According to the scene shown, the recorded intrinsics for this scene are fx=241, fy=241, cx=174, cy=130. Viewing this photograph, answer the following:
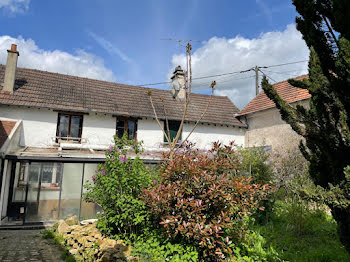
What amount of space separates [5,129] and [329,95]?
13.5 m

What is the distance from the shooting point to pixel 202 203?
5.17 m

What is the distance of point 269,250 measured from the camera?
5953mm

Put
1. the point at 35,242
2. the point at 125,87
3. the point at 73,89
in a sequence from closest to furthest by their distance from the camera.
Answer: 1. the point at 35,242
2. the point at 73,89
3. the point at 125,87

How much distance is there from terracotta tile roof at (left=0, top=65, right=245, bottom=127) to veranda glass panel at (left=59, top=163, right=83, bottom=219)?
3.66 metres

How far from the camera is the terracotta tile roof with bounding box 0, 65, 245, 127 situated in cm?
1417

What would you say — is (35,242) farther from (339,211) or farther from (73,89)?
(73,89)

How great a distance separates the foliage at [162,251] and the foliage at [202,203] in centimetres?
19

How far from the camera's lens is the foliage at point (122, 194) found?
5918 mm

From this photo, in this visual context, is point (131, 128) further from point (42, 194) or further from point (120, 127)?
point (42, 194)

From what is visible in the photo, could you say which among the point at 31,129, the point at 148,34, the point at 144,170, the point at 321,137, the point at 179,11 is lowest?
the point at 144,170

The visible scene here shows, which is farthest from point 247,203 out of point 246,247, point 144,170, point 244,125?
point 244,125

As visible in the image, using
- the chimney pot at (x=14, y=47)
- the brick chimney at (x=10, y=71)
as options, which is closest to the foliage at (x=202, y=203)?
the brick chimney at (x=10, y=71)

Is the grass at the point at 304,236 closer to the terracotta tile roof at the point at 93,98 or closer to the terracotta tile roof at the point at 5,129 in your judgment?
the terracotta tile roof at the point at 93,98

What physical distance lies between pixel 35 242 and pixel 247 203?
23.2ft
